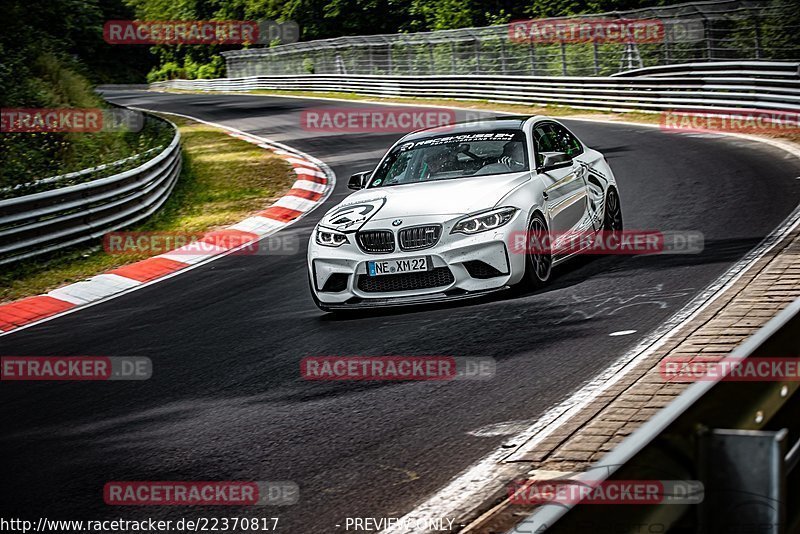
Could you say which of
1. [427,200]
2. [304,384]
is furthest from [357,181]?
[304,384]

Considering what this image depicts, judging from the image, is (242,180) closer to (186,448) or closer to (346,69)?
(186,448)

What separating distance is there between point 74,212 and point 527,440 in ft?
36.0

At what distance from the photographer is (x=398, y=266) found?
8273mm

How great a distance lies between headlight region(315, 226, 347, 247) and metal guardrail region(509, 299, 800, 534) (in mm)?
5799

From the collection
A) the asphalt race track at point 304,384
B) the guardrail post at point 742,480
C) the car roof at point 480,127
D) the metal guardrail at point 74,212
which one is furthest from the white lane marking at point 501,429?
the metal guardrail at point 74,212

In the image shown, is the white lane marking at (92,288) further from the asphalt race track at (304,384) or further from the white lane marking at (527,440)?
the white lane marking at (527,440)

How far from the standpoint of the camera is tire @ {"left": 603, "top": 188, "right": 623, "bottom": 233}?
10.3 metres

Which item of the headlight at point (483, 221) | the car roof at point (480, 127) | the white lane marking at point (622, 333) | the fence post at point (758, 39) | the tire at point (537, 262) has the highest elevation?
the fence post at point (758, 39)

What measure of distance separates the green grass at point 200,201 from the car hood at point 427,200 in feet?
18.0

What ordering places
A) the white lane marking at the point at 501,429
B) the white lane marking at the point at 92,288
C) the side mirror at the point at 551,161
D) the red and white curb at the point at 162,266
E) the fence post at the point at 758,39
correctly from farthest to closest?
the fence post at the point at 758,39
the white lane marking at the point at 92,288
the red and white curb at the point at 162,266
the side mirror at the point at 551,161
the white lane marking at the point at 501,429

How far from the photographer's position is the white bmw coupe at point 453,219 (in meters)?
8.20

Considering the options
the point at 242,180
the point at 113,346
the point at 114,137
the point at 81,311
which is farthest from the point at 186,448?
the point at 114,137

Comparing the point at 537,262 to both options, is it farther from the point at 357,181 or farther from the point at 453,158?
the point at 357,181

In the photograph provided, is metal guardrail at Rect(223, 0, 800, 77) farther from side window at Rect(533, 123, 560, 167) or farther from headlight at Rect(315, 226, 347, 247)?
headlight at Rect(315, 226, 347, 247)
